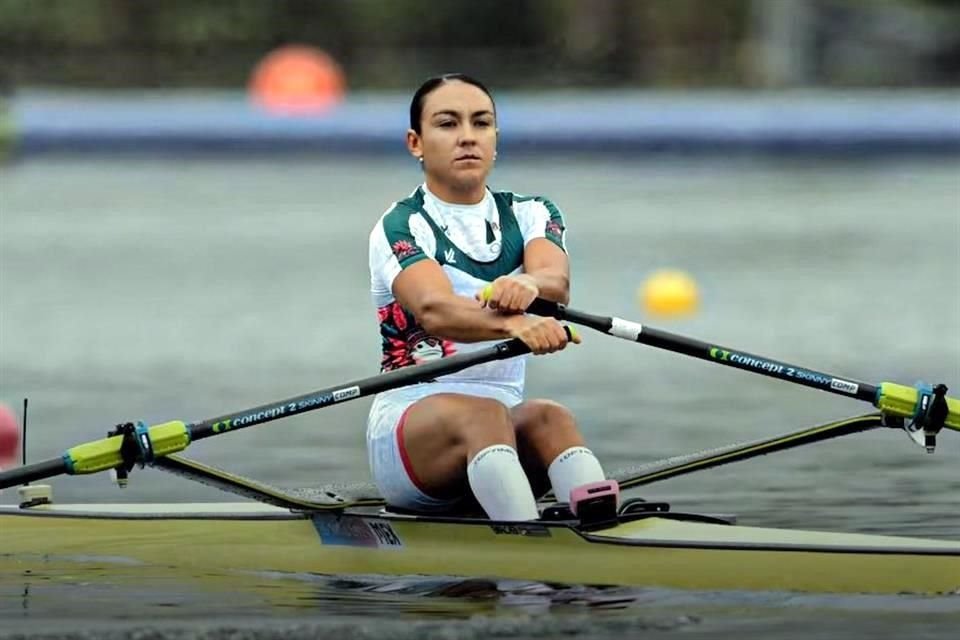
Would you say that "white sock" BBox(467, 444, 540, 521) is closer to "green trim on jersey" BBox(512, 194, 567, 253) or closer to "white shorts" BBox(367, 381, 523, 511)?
"white shorts" BBox(367, 381, 523, 511)

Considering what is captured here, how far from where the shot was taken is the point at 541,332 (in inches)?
236

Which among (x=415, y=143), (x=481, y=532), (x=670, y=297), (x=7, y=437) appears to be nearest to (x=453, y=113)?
(x=415, y=143)

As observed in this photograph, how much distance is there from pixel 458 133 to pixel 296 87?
2397 cm

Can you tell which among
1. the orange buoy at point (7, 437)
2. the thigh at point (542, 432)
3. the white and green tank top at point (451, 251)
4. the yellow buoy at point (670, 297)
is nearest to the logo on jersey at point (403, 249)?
the white and green tank top at point (451, 251)

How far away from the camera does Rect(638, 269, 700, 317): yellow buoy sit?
13.4 meters

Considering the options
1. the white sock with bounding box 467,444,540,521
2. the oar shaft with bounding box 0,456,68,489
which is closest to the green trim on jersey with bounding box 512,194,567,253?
the white sock with bounding box 467,444,540,521

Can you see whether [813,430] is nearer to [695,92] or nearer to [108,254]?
[108,254]

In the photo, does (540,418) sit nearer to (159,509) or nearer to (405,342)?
(405,342)

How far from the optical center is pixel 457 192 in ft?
20.7

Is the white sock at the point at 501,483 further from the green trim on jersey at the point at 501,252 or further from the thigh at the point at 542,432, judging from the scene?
the green trim on jersey at the point at 501,252

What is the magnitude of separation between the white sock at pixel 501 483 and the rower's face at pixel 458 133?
735mm

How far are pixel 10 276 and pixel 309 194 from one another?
274 inches

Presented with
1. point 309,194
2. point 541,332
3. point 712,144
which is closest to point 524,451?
point 541,332

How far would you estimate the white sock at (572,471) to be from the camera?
611 centimetres
